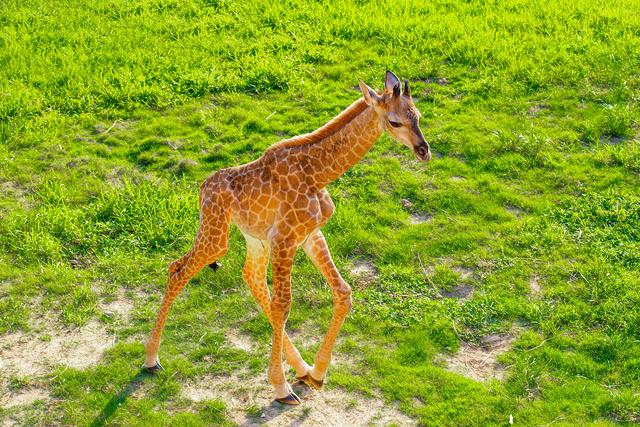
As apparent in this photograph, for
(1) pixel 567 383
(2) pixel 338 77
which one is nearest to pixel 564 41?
(2) pixel 338 77

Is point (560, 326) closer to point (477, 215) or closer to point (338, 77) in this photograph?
point (477, 215)

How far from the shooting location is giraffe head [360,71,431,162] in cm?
867

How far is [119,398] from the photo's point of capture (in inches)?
384

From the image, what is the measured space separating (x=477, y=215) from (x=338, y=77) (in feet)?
12.6

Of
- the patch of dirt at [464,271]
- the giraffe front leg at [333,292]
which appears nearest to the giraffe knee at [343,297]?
the giraffe front leg at [333,292]

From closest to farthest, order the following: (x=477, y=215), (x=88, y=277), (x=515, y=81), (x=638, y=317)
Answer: (x=638, y=317) → (x=88, y=277) → (x=477, y=215) → (x=515, y=81)

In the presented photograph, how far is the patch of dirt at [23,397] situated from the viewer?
32.0ft

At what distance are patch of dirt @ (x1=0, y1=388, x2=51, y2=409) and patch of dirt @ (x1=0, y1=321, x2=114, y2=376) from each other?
0.84 ft

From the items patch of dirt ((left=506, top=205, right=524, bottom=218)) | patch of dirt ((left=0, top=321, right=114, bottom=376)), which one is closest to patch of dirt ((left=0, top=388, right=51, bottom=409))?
patch of dirt ((left=0, top=321, right=114, bottom=376))

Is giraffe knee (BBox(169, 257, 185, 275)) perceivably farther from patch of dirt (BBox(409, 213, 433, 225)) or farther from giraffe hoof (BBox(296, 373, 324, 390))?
patch of dirt (BBox(409, 213, 433, 225))

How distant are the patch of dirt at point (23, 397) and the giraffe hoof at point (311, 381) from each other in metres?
2.51

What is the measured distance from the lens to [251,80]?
15023 mm

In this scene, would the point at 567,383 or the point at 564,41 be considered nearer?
the point at 567,383

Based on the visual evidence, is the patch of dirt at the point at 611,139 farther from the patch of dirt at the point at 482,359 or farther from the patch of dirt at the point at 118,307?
the patch of dirt at the point at 118,307
